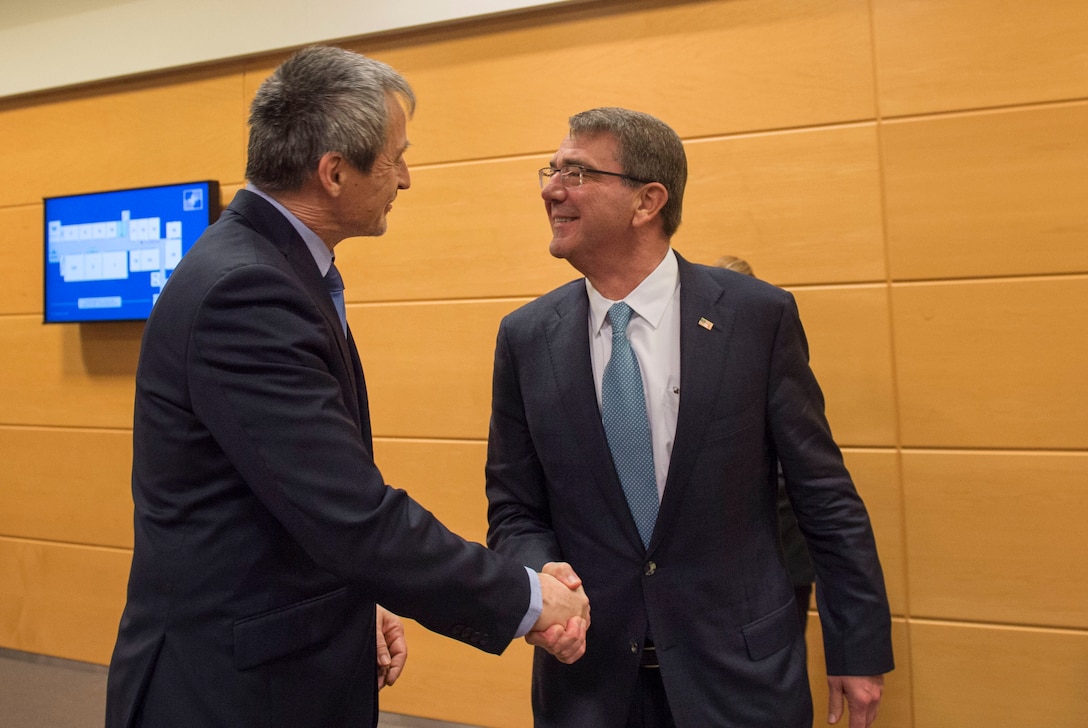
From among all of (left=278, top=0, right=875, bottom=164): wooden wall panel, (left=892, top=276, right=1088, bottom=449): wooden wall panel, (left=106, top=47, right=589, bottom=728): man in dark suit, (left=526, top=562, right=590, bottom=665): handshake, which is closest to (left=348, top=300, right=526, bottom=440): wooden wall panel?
(left=278, top=0, right=875, bottom=164): wooden wall panel

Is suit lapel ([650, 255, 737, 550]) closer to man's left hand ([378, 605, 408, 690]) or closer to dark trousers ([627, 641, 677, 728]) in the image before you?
dark trousers ([627, 641, 677, 728])

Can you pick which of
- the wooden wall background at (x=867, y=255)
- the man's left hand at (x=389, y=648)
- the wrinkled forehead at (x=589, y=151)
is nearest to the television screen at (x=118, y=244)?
the wooden wall background at (x=867, y=255)

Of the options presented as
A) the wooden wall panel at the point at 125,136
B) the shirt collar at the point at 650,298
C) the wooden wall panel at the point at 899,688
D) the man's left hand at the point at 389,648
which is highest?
the wooden wall panel at the point at 125,136

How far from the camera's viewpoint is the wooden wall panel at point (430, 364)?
11.0 ft

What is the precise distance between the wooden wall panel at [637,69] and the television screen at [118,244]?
1.10 meters

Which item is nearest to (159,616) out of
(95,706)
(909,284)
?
(909,284)

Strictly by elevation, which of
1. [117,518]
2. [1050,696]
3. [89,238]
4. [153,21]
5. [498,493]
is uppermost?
[153,21]

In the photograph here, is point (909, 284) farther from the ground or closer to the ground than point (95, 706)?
farther from the ground

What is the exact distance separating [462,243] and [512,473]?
1.89m

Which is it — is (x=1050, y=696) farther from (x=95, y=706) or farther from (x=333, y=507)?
(x=95, y=706)

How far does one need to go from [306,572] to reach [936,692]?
2.41 meters

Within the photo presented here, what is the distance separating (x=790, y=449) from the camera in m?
Result: 1.53

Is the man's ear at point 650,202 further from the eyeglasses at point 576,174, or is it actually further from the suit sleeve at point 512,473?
the suit sleeve at point 512,473

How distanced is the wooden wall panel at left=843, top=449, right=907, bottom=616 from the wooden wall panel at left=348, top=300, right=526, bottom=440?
1445 mm
